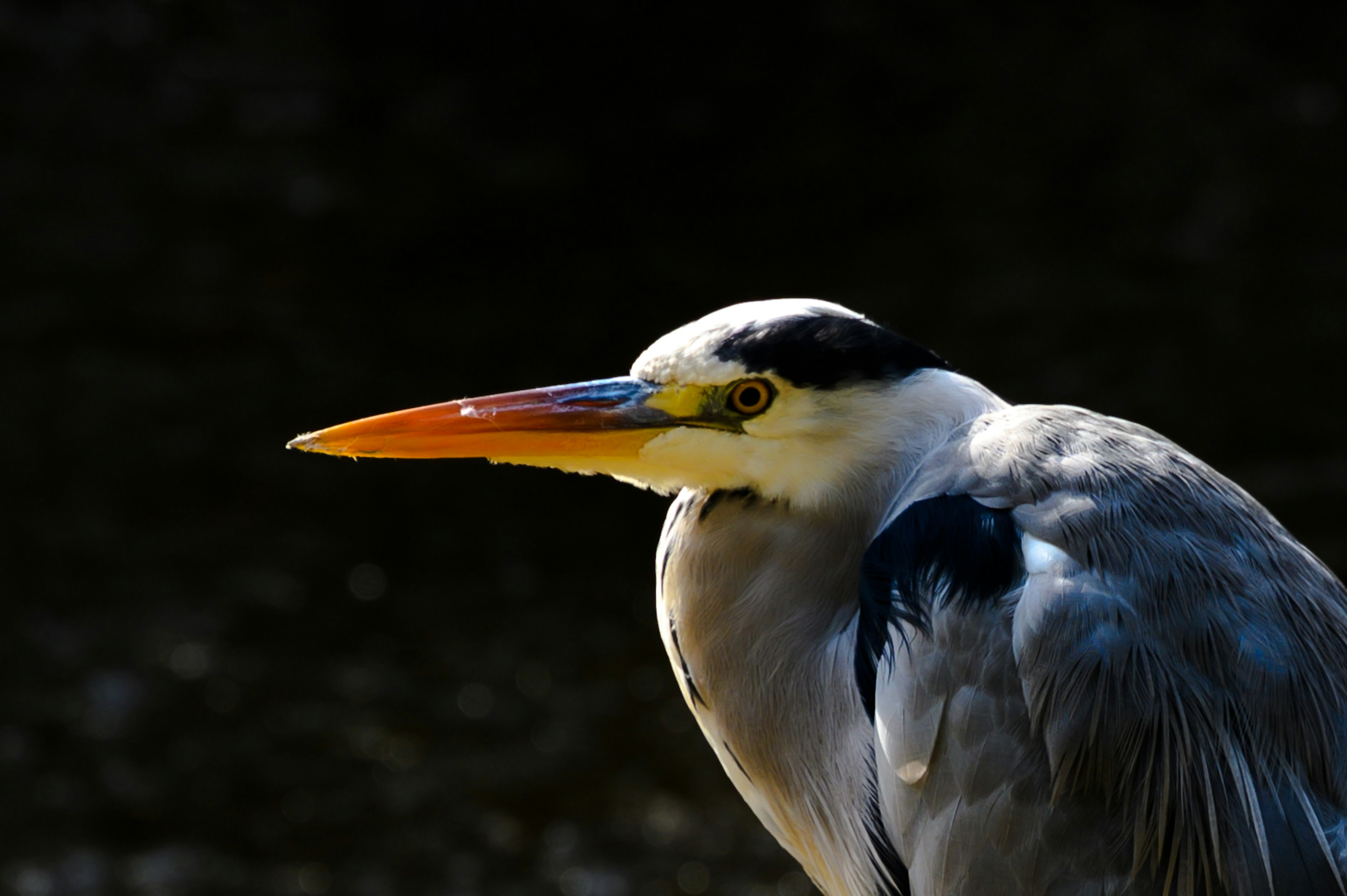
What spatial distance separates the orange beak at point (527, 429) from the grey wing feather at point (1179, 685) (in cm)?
42

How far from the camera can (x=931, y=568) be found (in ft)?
5.27

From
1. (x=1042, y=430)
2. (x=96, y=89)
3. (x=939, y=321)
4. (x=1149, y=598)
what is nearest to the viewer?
(x=1149, y=598)

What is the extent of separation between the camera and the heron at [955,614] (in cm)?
150

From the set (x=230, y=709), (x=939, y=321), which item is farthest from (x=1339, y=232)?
(x=230, y=709)

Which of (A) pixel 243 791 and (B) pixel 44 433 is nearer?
(A) pixel 243 791

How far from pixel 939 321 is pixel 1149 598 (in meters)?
4.28

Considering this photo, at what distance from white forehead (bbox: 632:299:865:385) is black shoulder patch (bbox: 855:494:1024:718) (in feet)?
0.86

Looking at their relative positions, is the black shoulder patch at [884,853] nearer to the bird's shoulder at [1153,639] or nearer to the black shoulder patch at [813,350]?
the bird's shoulder at [1153,639]

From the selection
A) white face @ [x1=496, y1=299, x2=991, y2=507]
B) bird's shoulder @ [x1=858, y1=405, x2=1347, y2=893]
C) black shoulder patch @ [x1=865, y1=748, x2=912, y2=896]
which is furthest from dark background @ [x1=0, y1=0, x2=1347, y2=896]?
bird's shoulder @ [x1=858, y1=405, x2=1347, y2=893]

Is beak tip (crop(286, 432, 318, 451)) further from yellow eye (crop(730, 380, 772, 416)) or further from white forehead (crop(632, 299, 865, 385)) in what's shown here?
yellow eye (crop(730, 380, 772, 416))

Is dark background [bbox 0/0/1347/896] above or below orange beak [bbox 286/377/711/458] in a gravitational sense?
below

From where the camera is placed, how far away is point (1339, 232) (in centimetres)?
622

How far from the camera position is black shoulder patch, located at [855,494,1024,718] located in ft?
5.17

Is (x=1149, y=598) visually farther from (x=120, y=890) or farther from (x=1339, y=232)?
(x=1339, y=232)
